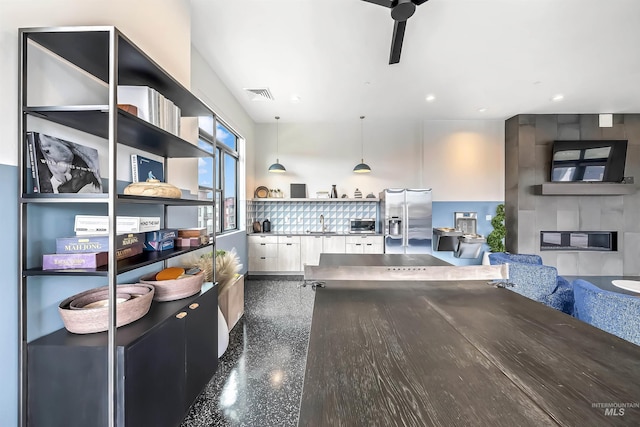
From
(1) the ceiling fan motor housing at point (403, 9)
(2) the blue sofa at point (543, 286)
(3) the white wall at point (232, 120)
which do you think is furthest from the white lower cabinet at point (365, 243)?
(1) the ceiling fan motor housing at point (403, 9)

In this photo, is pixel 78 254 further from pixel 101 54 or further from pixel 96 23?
pixel 96 23

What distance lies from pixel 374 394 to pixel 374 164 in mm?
5450

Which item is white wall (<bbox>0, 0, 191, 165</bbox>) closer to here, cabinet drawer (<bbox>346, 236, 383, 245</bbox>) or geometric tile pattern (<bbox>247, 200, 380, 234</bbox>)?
geometric tile pattern (<bbox>247, 200, 380, 234</bbox>)

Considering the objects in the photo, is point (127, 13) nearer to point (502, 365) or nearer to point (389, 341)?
point (389, 341)

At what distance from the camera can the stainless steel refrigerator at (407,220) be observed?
5.17 metres

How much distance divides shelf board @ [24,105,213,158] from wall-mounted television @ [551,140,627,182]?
6222 mm

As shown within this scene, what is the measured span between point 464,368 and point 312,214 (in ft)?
16.7

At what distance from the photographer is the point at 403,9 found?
2016 mm

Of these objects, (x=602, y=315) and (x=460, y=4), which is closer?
(x=602, y=315)

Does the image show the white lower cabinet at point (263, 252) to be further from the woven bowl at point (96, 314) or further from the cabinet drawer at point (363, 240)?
the woven bowl at point (96, 314)

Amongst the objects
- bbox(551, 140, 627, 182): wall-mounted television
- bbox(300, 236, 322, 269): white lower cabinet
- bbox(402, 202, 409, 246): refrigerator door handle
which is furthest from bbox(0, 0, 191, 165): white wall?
bbox(551, 140, 627, 182): wall-mounted television

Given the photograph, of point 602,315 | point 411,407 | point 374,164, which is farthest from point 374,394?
point 374,164

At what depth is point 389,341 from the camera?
944mm

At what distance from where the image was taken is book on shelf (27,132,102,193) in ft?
3.96
